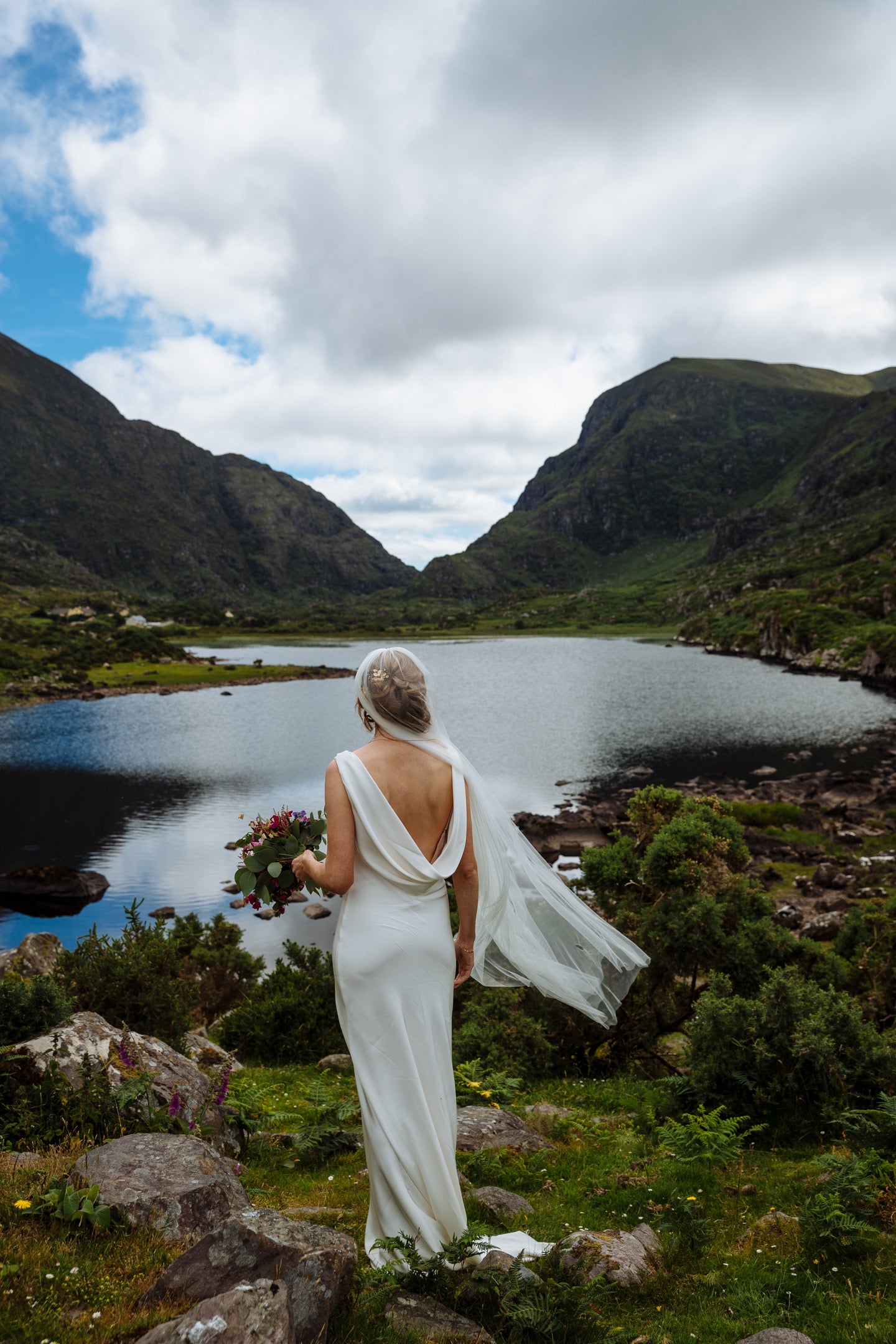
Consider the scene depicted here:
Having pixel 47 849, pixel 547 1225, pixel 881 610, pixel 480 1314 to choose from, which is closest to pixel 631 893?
pixel 547 1225

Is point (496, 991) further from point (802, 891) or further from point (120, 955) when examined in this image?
point (802, 891)

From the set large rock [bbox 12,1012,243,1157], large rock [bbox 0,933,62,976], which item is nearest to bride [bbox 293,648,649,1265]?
large rock [bbox 12,1012,243,1157]

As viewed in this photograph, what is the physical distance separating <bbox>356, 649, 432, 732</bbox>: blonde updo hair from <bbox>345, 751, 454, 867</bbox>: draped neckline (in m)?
0.40

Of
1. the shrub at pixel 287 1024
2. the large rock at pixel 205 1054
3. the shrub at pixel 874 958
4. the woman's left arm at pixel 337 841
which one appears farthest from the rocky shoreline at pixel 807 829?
the woman's left arm at pixel 337 841

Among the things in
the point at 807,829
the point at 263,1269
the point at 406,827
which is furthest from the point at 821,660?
the point at 263,1269

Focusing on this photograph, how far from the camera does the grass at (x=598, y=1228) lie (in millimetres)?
4207

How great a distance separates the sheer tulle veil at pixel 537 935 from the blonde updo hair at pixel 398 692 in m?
1.08

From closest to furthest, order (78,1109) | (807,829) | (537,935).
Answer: (78,1109), (537,935), (807,829)

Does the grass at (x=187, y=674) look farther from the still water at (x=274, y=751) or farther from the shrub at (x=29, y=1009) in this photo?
the shrub at (x=29, y=1009)

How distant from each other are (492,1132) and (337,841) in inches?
202

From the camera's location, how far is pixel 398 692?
18.1ft

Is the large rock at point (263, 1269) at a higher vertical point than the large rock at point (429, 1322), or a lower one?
higher

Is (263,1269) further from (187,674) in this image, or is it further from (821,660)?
(821,660)

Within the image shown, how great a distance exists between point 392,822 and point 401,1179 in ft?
8.61
